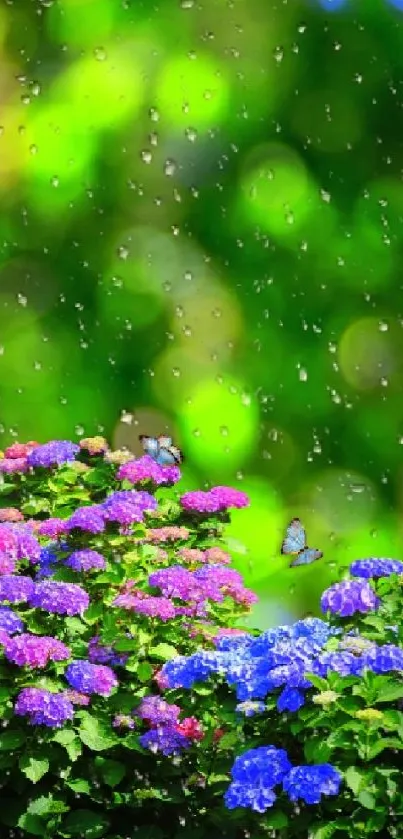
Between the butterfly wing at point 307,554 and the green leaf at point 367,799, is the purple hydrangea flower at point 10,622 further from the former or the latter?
the green leaf at point 367,799

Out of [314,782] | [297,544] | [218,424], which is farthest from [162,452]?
[218,424]

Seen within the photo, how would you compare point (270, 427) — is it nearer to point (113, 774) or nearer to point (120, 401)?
point (120, 401)

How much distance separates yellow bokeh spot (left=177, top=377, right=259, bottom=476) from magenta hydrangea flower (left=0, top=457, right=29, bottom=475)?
5.40 ft

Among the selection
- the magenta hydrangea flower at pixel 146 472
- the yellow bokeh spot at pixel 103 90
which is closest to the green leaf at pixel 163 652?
the magenta hydrangea flower at pixel 146 472

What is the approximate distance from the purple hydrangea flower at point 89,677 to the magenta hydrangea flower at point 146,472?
0.55 metres

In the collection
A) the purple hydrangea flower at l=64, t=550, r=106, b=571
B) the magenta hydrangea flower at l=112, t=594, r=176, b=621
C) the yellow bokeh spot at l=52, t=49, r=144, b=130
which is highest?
the yellow bokeh spot at l=52, t=49, r=144, b=130

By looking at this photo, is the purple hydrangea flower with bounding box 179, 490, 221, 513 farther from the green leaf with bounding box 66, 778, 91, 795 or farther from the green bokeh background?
the green bokeh background

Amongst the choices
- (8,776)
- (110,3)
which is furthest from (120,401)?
(8,776)

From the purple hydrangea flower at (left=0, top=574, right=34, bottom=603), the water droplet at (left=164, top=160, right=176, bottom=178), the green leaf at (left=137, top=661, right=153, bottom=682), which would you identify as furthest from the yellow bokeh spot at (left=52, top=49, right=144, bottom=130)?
the green leaf at (left=137, top=661, right=153, bottom=682)

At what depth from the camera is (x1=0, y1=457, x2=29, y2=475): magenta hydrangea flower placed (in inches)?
147

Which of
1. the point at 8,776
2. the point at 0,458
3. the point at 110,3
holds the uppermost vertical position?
the point at 110,3

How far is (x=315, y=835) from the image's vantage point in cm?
273

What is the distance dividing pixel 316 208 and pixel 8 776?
9.05ft

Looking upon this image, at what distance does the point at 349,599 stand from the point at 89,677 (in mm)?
Answer: 494
